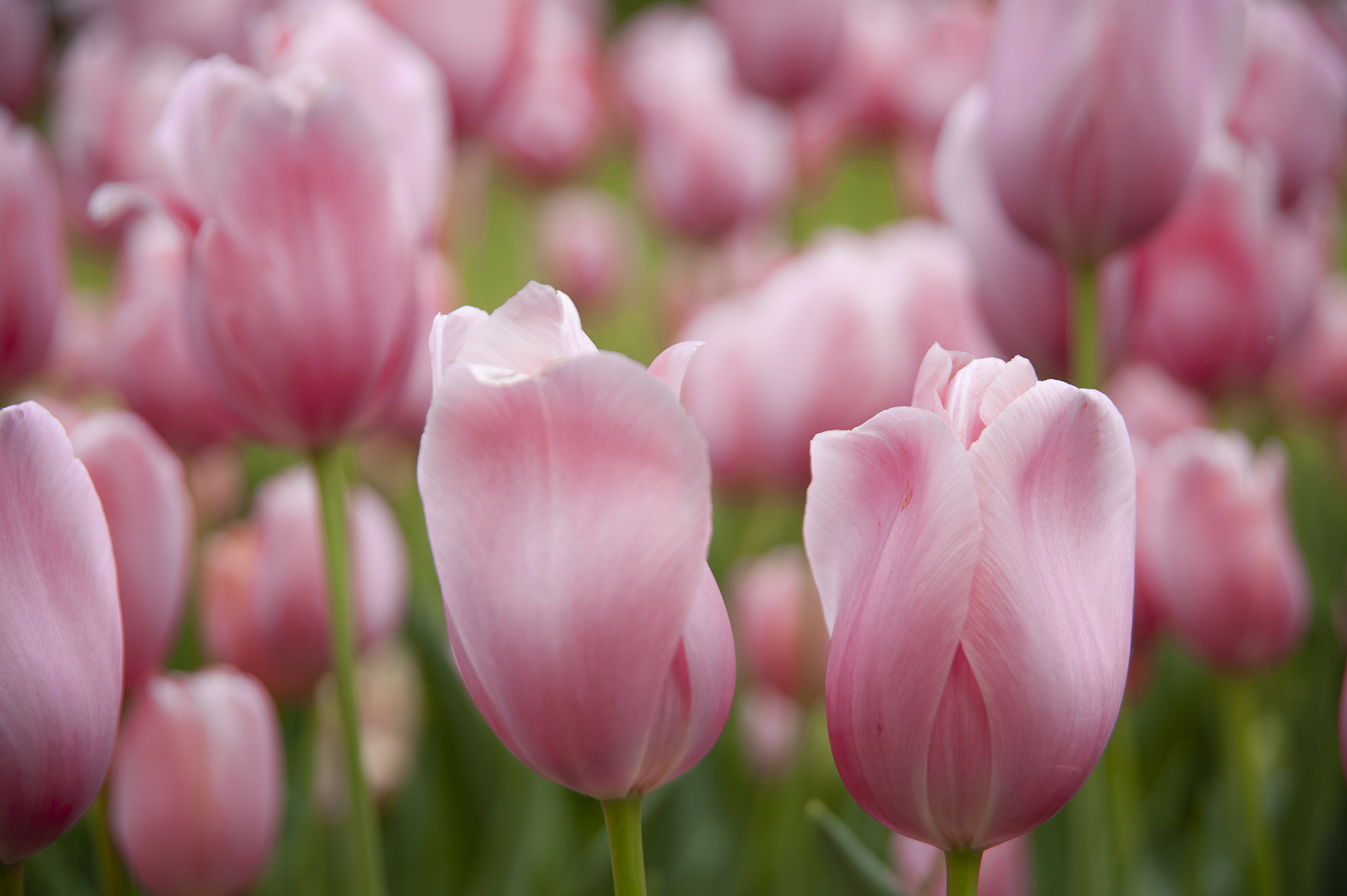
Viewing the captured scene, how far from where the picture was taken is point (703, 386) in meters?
0.92

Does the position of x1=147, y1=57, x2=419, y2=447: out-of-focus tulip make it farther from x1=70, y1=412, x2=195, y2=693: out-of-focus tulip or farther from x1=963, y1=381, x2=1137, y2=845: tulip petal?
x1=963, y1=381, x2=1137, y2=845: tulip petal

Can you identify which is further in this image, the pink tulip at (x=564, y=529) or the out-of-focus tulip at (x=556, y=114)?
the out-of-focus tulip at (x=556, y=114)

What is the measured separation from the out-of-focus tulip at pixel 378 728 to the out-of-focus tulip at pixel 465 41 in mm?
446

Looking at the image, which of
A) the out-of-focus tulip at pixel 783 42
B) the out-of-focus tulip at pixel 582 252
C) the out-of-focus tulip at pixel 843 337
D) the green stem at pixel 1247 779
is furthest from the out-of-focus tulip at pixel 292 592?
the out-of-focus tulip at pixel 582 252

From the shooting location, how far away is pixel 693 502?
245 millimetres

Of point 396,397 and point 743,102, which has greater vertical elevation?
point 396,397

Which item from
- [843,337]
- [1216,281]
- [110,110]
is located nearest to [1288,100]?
[1216,281]

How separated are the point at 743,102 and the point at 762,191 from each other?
15 centimetres

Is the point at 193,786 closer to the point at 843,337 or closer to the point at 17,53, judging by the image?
the point at 843,337

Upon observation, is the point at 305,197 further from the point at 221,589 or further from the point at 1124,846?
the point at 1124,846

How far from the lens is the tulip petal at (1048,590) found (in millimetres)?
253

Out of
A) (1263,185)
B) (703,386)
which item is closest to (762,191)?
(703,386)

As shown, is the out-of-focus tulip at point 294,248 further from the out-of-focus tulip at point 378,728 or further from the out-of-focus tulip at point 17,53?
the out-of-focus tulip at point 17,53

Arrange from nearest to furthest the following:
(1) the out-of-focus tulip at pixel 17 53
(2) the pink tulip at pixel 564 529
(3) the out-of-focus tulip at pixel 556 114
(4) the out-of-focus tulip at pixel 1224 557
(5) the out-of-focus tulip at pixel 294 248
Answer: (2) the pink tulip at pixel 564 529
(5) the out-of-focus tulip at pixel 294 248
(4) the out-of-focus tulip at pixel 1224 557
(1) the out-of-focus tulip at pixel 17 53
(3) the out-of-focus tulip at pixel 556 114
